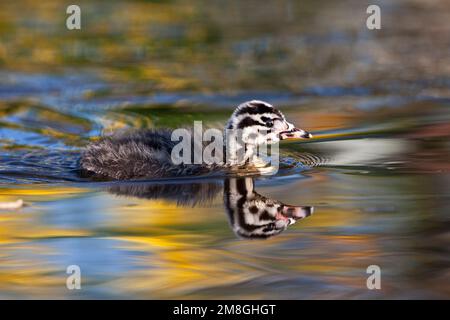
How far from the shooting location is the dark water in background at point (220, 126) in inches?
268

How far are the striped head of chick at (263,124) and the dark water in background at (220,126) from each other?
1.18ft

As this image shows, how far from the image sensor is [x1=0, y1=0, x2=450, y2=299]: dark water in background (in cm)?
681

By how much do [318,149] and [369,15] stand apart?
843 centimetres

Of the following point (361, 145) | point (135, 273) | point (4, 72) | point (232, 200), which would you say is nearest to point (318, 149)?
point (361, 145)

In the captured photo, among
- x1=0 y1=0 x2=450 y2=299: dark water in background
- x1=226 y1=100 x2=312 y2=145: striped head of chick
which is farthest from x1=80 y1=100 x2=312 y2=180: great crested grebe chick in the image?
x1=0 y1=0 x2=450 y2=299: dark water in background

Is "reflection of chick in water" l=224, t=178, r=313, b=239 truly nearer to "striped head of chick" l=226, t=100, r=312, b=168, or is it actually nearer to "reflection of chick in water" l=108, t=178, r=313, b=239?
"reflection of chick in water" l=108, t=178, r=313, b=239

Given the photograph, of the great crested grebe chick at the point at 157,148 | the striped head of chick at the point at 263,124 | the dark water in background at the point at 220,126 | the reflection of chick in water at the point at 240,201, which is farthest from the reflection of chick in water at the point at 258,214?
the striped head of chick at the point at 263,124

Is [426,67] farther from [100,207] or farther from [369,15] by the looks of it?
[100,207]

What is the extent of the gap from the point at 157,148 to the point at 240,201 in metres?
1.52

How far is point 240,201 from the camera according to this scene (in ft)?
29.0

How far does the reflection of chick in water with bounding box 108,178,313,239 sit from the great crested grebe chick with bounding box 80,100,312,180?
31 cm

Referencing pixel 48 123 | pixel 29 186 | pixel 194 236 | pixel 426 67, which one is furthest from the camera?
pixel 426 67
